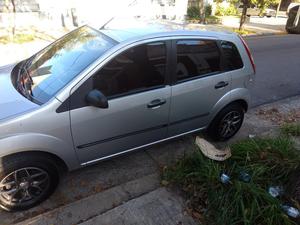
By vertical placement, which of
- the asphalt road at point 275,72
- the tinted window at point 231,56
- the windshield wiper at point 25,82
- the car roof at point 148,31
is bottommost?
the asphalt road at point 275,72

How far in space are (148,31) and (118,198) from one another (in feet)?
5.97

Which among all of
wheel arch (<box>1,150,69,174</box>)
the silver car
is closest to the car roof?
the silver car

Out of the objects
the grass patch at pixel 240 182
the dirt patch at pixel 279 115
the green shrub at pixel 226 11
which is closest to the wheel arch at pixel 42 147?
the grass patch at pixel 240 182

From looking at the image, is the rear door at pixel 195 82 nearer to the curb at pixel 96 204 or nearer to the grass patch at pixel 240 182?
the grass patch at pixel 240 182

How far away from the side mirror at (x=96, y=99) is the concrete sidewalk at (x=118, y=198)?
1.04m

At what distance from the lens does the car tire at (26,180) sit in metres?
2.54

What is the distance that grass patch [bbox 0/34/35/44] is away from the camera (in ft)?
31.2

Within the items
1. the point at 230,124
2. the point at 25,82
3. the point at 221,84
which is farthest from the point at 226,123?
the point at 25,82

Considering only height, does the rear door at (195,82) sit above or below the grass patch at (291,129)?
above

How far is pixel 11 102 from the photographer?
2.64 meters

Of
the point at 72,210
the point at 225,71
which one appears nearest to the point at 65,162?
the point at 72,210

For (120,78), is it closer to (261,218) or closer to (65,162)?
(65,162)

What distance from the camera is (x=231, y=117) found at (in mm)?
4133

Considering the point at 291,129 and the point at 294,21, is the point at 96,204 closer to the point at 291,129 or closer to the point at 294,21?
the point at 291,129
